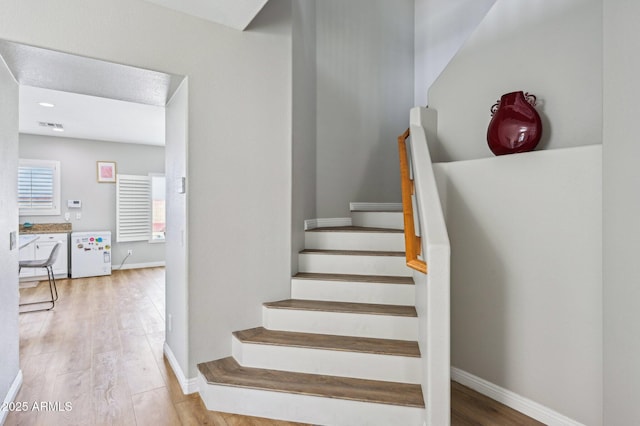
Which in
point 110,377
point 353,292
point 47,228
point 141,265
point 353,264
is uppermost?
point 47,228

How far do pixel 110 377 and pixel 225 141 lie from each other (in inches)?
77.8

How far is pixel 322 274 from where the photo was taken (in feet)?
A: 9.33

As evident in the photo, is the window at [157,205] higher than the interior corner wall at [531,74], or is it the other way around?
the interior corner wall at [531,74]

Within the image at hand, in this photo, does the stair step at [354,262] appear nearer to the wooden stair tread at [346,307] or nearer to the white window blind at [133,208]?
the wooden stair tread at [346,307]

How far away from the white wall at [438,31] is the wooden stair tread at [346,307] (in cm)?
307

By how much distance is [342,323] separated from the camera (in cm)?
235

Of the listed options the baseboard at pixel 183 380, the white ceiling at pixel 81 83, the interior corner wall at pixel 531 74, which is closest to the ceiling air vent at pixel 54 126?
the white ceiling at pixel 81 83

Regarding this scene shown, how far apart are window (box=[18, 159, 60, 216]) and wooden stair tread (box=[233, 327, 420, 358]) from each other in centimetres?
592

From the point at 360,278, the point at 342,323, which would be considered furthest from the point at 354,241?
the point at 342,323

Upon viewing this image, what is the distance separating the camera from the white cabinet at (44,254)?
228 inches

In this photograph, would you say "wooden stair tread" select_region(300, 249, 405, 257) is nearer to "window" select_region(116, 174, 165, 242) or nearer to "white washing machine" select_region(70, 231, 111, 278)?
"white washing machine" select_region(70, 231, 111, 278)

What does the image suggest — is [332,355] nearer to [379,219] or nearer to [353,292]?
[353,292]

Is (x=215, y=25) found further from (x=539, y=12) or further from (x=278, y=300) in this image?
(x=539, y=12)

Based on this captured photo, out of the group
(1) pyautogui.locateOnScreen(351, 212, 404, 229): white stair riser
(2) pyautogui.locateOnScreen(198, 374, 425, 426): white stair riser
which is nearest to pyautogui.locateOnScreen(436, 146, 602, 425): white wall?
(2) pyautogui.locateOnScreen(198, 374, 425, 426): white stair riser
